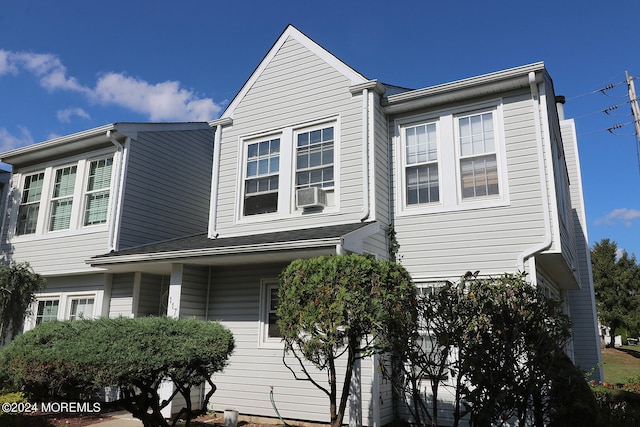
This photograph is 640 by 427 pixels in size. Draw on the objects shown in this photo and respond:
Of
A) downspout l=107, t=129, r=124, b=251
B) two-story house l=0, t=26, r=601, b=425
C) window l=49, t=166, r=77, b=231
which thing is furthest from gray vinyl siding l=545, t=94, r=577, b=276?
window l=49, t=166, r=77, b=231

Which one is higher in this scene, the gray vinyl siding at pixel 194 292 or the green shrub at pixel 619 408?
the gray vinyl siding at pixel 194 292

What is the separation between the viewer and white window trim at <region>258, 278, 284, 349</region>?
9.16 metres

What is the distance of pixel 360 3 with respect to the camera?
10352 mm

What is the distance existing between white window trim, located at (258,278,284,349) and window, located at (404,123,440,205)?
3.48 metres

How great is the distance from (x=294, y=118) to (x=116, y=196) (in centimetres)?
504

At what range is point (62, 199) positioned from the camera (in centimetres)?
1257

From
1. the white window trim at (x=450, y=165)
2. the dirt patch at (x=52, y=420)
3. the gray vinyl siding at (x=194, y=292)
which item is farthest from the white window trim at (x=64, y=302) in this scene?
the white window trim at (x=450, y=165)

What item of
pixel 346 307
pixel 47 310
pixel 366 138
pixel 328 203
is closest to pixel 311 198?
pixel 328 203

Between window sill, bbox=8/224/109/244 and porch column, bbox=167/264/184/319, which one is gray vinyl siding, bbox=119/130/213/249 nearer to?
window sill, bbox=8/224/109/244

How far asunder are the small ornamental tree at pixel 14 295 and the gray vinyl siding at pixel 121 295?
1.80 meters

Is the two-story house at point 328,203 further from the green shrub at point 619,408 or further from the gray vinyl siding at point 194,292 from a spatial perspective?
the green shrub at point 619,408

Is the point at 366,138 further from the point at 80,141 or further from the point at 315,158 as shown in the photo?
the point at 80,141

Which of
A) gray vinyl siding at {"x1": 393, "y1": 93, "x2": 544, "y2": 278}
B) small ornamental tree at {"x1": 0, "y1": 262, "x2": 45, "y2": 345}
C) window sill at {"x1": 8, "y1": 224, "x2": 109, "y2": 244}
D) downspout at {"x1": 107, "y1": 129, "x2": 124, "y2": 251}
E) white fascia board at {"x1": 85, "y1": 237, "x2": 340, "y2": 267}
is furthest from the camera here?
window sill at {"x1": 8, "y1": 224, "x2": 109, "y2": 244}

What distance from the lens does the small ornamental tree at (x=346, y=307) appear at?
5215 millimetres
